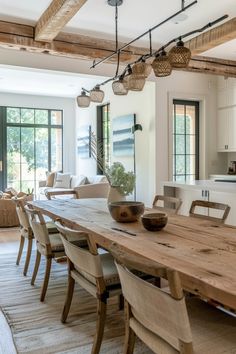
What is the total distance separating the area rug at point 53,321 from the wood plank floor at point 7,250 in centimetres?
4

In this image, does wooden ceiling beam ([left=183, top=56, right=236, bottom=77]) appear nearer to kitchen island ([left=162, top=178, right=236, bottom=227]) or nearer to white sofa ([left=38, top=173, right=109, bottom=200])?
kitchen island ([left=162, top=178, right=236, bottom=227])

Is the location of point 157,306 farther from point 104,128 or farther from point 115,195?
point 104,128

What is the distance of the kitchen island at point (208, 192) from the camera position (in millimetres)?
3912

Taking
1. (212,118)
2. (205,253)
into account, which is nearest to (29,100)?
(212,118)

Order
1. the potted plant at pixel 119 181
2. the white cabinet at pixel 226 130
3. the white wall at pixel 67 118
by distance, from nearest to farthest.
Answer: the potted plant at pixel 119 181 < the white cabinet at pixel 226 130 < the white wall at pixel 67 118

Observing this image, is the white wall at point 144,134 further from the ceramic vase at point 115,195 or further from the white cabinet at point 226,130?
the ceramic vase at point 115,195

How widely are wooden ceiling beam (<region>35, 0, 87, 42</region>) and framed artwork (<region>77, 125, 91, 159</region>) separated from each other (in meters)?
4.77

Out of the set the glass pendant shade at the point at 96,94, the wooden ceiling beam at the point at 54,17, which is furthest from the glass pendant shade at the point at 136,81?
the glass pendant shade at the point at 96,94

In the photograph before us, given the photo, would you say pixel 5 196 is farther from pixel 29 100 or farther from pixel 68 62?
pixel 29 100

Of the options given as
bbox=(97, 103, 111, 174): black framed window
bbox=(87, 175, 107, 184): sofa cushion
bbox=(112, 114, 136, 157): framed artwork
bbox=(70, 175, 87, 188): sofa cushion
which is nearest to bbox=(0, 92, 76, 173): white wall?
bbox=(70, 175, 87, 188): sofa cushion

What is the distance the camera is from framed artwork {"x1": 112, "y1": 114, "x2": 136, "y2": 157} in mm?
6988

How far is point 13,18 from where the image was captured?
160 inches

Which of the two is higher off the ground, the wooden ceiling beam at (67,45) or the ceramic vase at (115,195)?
the wooden ceiling beam at (67,45)

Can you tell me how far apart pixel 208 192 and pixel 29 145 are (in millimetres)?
6721
